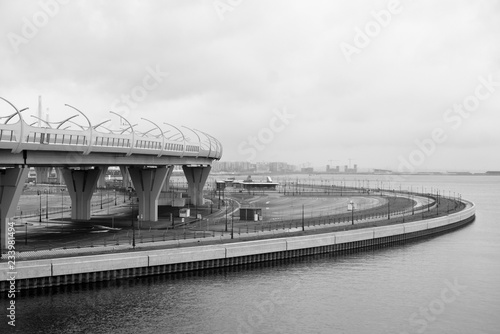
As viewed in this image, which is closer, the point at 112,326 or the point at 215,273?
the point at 112,326

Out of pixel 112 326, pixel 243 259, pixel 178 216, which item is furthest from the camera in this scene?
pixel 178 216

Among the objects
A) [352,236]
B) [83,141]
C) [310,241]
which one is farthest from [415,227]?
[83,141]

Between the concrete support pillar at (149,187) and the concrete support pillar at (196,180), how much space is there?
3683 cm

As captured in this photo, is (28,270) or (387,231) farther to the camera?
(387,231)

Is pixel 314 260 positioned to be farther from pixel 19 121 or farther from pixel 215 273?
pixel 19 121

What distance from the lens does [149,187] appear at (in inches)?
3113

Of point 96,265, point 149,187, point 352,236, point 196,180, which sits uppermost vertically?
point 196,180

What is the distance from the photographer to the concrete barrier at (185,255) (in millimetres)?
49213

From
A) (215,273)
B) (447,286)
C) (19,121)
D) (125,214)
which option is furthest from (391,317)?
(125,214)

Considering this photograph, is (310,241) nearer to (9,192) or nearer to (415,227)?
(415,227)

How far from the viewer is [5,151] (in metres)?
48.6

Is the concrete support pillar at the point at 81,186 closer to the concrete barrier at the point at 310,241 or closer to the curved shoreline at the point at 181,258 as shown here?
the curved shoreline at the point at 181,258

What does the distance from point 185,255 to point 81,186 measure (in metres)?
33.8

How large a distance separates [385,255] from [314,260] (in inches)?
405
